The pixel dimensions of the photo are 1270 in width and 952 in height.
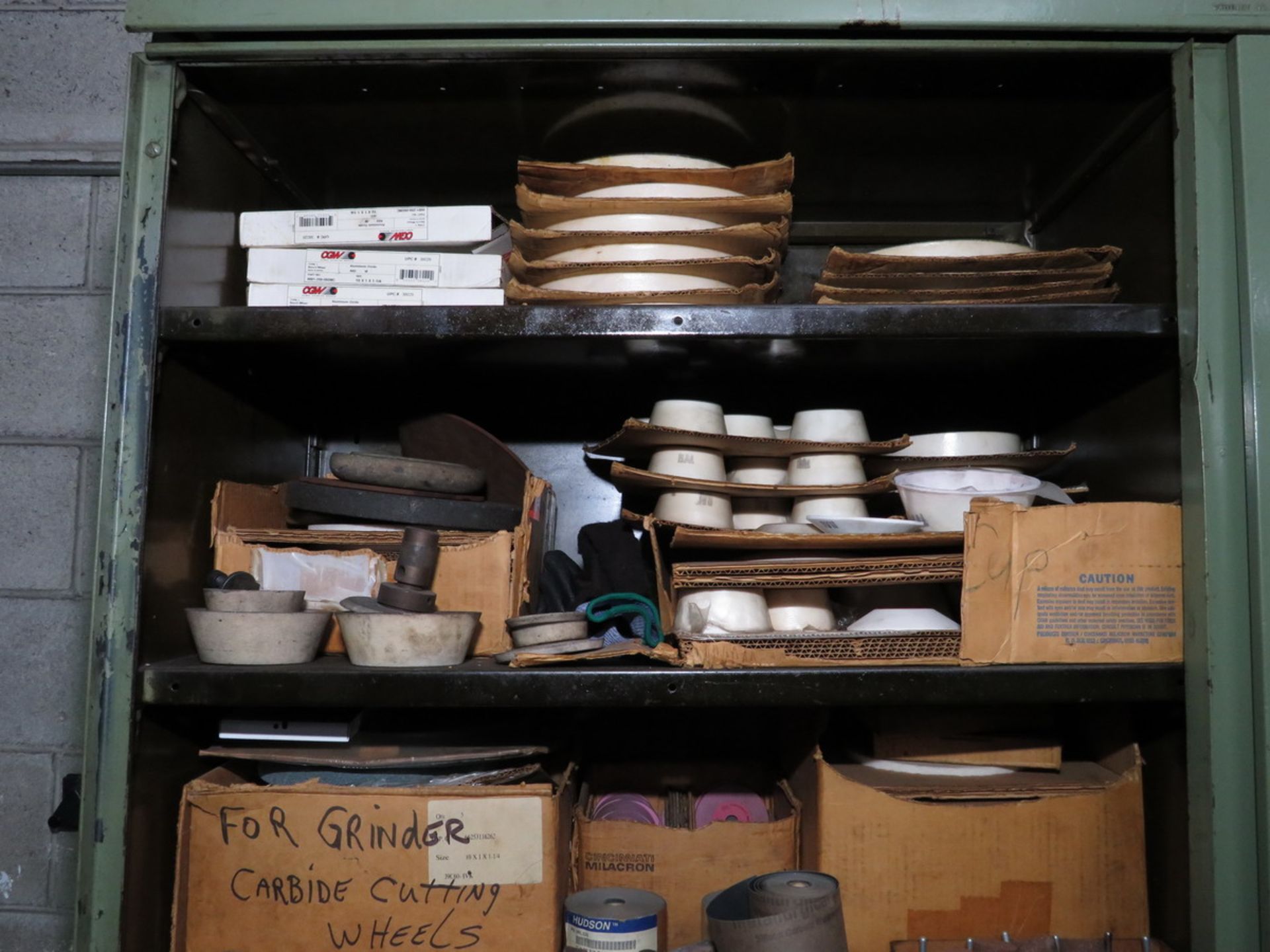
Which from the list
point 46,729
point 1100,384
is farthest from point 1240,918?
point 46,729

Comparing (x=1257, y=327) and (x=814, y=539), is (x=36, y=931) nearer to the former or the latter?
(x=814, y=539)

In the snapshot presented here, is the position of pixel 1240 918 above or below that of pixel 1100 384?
below

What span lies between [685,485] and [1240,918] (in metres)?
0.75

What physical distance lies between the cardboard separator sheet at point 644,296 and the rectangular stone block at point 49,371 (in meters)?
0.90

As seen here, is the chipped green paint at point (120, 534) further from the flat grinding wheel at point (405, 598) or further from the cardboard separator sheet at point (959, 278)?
the cardboard separator sheet at point (959, 278)

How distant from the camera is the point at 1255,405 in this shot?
950 mm

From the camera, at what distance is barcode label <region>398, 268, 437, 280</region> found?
113cm

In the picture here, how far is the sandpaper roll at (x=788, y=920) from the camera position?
94 centimetres

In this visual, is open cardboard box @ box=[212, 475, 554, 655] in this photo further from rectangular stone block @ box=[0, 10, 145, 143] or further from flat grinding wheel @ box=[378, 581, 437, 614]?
rectangular stone block @ box=[0, 10, 145, 143]

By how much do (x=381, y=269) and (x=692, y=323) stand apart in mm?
413

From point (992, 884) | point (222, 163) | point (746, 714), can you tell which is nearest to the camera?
point (992, 884)

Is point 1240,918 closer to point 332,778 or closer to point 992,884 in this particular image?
point 992,884

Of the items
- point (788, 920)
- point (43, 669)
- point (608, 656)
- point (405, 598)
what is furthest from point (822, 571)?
point (43, 669)

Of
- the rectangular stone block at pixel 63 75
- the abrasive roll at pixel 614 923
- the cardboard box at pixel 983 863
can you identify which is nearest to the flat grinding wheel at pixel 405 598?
the abrasive roll at pixel 614 923
